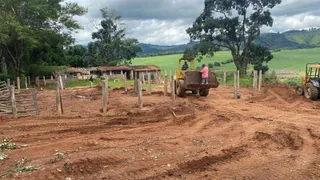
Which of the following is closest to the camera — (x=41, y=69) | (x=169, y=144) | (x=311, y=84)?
(x=169, y=144)

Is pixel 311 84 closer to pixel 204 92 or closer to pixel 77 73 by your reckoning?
pixel 204 92

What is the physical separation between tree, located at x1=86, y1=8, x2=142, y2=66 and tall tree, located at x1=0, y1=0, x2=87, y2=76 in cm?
2010

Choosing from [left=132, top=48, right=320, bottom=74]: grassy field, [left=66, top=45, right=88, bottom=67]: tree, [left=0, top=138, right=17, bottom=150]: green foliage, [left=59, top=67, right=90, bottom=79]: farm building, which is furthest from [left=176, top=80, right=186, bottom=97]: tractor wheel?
[left=66, top=45, right=88, bottom=67]: tree

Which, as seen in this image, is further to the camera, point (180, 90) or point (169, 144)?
point (180, 90)

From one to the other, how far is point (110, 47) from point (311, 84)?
4349 cm

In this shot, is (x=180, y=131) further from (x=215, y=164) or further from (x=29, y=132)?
(x=29, y=132)

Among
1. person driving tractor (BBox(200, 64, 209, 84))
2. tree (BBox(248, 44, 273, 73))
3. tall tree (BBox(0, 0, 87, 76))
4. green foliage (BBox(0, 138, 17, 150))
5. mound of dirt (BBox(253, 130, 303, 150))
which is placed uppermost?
tall tree (BBox(0, 0, 87, 76))

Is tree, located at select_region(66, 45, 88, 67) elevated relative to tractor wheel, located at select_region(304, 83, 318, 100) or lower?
elevated

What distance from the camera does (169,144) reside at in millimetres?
8102

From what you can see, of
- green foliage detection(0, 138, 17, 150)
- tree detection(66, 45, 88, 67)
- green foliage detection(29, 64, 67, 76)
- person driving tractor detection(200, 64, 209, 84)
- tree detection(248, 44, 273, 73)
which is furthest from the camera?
tree detection(66, 45, 88, 67)

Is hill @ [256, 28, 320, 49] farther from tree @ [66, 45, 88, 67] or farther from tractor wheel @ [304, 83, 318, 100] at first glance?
tractor wheel @ [304, 83, 318, 100]

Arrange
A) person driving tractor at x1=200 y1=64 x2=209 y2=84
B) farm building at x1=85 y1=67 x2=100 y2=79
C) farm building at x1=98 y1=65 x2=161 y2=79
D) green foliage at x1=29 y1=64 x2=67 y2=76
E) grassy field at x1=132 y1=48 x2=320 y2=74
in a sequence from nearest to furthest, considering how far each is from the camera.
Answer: person driving tractor at x1=200 y1=64 x2=209 y2=84 < green foliage at x1=29 y1=64 x2=67 y2=76 < farm building at x1=98 y1=65 x2=161 y2=79 < farm building at x1=85 y1=67 x2=100 y2=79 < grassy field at x1=132 y1=48 x2=320 y2=74

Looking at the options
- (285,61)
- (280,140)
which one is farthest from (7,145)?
(285,61)

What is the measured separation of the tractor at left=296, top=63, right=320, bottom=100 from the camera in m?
16.3
